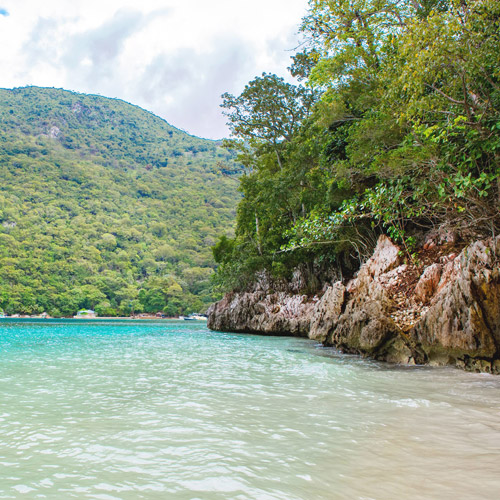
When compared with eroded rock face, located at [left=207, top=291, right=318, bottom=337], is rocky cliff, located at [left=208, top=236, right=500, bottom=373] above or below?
above

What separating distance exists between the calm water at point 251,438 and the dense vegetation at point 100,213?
151 ft

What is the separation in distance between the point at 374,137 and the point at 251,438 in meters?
9.89

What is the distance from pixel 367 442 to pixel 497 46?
6709mm

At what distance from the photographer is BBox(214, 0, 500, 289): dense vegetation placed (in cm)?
644

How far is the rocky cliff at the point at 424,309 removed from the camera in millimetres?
6414

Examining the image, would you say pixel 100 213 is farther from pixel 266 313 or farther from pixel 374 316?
pixel 374 316

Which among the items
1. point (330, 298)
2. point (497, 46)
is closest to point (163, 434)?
point (497, 46)

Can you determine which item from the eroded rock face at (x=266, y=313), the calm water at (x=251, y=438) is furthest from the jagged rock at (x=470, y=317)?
the eroded rock face at (x=266, y=313)

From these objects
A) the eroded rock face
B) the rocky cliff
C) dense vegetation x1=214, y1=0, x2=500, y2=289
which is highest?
dense vegetation x1=214, y1=0, x2=500, y2=289

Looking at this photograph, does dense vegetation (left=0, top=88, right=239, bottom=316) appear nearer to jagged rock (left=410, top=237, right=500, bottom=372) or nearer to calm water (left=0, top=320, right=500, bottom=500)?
jagged rock (left=410, top=237, right=500, bottom=372)

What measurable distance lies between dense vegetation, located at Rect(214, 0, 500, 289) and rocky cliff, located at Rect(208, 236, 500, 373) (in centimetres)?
78

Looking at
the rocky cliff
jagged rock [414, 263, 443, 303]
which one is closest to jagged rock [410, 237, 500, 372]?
the rocky cliff

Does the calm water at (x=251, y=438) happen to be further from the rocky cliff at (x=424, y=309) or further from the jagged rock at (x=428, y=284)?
the jagged rock at (x=428, y=284)

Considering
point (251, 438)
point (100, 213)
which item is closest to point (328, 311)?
point (251, 438)
